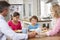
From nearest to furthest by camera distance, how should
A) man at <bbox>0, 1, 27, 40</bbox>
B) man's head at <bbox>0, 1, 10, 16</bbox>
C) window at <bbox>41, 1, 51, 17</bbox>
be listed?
man at <bbox>0, 1, 27, 40</bbox> < man's head at <bbox>0, 1, 10, 16</bbox> < window at <bbox>41, 1, 51, 17</bbox>

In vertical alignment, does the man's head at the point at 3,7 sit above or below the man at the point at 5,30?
above

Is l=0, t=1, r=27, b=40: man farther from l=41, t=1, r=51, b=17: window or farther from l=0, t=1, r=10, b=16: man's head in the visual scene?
l=41, t=1, r=51, b=17: window

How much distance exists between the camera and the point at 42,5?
768 centimetres

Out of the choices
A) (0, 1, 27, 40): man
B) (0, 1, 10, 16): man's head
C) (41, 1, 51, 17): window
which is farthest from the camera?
(41, 1, 51, 17): window

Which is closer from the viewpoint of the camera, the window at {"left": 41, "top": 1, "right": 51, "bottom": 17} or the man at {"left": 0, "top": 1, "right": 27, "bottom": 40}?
the man at {"left": 0, "top": 1, "right": 27, "bottom": 40}

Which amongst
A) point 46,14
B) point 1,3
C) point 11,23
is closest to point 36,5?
point 46,14

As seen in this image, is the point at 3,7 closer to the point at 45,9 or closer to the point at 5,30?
the point at 5,30

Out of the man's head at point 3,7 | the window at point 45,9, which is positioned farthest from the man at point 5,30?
the window at point 45,9

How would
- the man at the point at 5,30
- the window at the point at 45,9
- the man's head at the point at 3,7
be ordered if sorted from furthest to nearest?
the window at the point at 45,9
the man's head at the point at 3,7
the man at the point at 5,30

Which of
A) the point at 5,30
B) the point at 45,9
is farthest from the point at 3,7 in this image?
the point at 45,9

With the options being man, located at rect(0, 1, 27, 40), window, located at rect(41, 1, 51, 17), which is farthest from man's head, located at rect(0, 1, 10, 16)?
window, located at rect(41, 1, 51, 17)

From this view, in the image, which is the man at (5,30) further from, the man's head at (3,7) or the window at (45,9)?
the window at (45,9)

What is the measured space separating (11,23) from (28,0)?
3.93 meters

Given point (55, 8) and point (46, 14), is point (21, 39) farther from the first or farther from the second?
point (46, 14)
